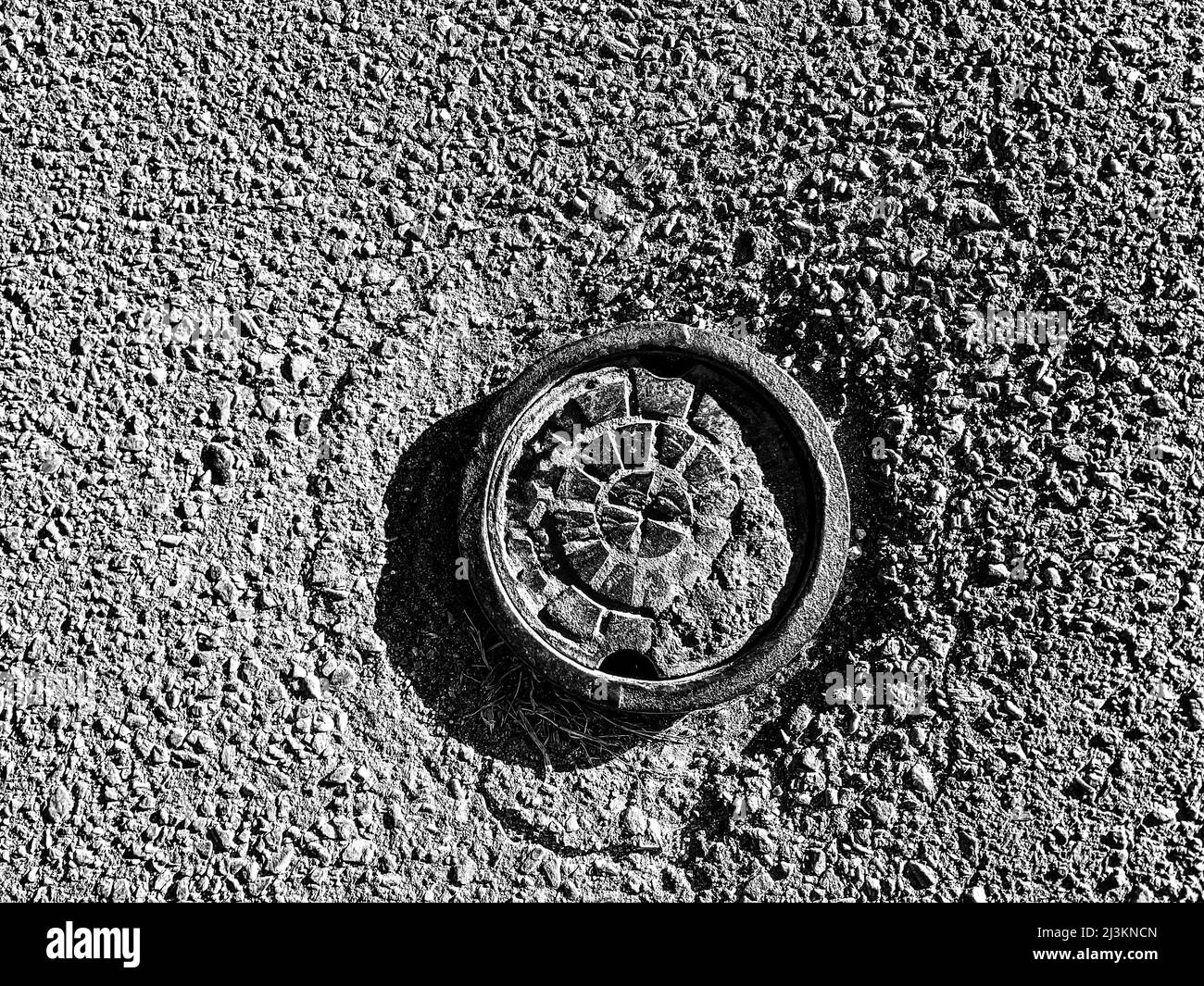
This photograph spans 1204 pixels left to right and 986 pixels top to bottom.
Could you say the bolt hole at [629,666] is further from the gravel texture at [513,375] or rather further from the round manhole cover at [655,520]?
the gravel texture at [513,375]

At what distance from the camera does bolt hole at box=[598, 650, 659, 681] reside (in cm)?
174

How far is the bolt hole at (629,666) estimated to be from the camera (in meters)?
1.74

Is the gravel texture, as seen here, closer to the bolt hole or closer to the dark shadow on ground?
the dark shadow on ground

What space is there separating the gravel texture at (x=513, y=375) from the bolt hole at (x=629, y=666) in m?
0.11

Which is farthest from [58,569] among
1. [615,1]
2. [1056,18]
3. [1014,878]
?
[1056,18]

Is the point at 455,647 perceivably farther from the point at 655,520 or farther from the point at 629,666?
Result: the point at 655,520

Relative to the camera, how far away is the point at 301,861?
175 centimetres

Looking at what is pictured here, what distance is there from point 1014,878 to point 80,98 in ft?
7.67

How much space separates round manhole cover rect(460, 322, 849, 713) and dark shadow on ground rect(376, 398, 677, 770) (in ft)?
0.23

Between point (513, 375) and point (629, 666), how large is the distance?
60 centimetres

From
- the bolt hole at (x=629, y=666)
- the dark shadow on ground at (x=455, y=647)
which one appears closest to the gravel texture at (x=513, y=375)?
the dark shadow on ground at (x=455, y=647)

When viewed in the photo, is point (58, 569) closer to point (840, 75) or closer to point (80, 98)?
point (80, 98)

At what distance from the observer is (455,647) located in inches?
70.4

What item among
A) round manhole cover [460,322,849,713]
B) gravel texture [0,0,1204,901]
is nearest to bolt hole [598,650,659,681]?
round manhole cover [460,322,849,713]
